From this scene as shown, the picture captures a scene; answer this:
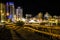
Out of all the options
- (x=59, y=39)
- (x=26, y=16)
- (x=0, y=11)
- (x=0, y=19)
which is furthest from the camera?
(x=26, y=16)

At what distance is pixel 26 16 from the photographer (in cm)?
7162

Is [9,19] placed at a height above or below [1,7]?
below

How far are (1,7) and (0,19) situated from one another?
28.1ft

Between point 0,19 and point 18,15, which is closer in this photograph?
point 0,19

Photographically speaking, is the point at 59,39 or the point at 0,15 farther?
the point at 0,15

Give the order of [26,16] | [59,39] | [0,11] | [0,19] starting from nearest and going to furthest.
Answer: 1. [59,39]
2. [0,19]
3. [0,11]
4. [26,16]

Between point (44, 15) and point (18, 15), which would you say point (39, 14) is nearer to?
point (44, 15)

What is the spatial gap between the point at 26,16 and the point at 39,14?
18.4ft

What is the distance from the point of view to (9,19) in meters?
68.7

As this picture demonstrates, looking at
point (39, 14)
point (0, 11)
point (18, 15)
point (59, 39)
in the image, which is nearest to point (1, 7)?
point (0, 11)

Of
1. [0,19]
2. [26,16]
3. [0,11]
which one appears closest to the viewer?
[0,19]

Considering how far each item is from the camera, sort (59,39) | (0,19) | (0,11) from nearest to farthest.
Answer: (59,39), (0,19), (0,11)

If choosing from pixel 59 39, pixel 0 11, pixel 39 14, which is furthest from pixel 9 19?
pixel 59 39

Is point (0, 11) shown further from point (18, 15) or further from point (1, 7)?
point (18, 15)
